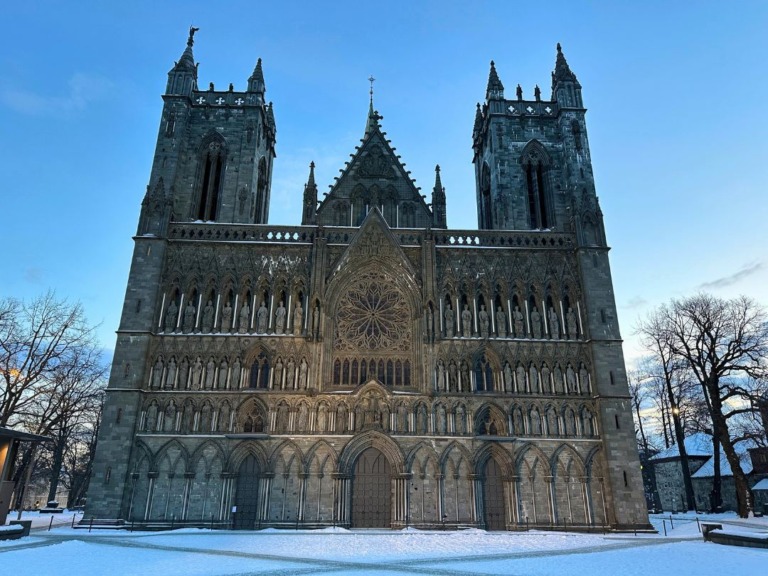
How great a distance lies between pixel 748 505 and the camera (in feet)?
98.5

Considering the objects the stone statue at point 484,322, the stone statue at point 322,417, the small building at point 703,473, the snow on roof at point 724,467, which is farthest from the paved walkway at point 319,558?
the snow on roof at point 724,467

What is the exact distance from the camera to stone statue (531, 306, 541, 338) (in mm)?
30281

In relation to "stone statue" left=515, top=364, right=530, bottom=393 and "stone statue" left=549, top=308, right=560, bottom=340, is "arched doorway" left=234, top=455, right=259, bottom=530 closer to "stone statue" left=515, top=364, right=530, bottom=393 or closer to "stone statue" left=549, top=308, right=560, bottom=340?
"stone statue" left=515, top=364, right=530, bottom=393

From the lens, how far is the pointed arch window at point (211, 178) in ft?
115

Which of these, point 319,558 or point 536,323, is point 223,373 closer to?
point 319,558

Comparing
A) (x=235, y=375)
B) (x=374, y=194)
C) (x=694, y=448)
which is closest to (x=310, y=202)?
(x=374, y=194)

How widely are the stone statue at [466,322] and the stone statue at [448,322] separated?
2.06 ft

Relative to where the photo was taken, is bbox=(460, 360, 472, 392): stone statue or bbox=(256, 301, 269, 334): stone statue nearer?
bbox=(460, 360, 472, 392): stone statue

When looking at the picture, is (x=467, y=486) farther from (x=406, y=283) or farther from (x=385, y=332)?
(x=406, y=283)

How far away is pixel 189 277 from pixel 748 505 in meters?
33.2

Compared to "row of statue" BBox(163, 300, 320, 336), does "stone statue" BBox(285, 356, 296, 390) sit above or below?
below

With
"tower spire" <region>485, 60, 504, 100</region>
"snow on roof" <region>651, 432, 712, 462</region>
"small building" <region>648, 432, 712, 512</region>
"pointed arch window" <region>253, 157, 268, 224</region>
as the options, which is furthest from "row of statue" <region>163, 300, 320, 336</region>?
"snow on roof" <region>651, 432, 712, 462</region>

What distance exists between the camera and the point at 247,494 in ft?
88.3

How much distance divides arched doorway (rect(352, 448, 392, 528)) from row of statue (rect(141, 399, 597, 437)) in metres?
1.63
